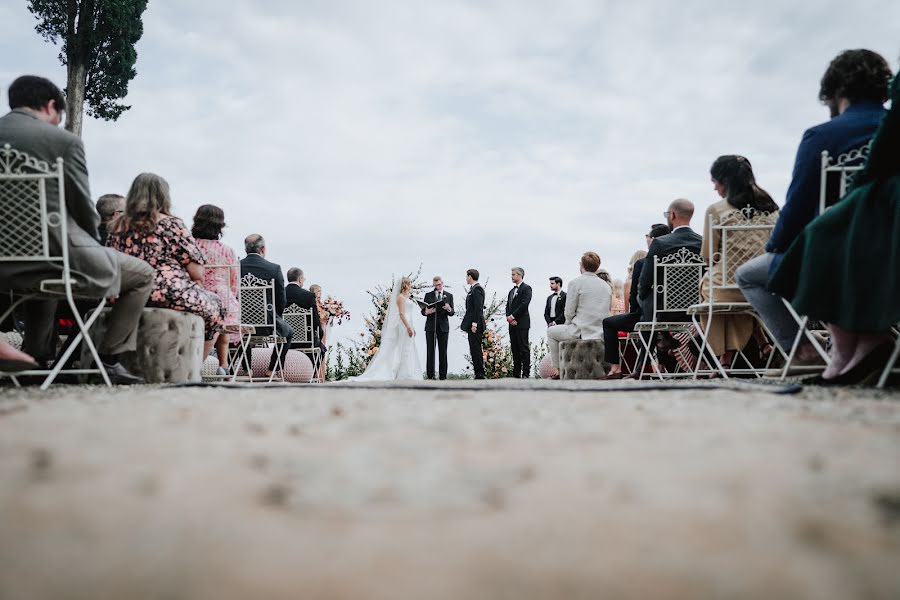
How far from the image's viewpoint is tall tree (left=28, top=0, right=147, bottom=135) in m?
15.7

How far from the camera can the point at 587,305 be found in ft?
30.7

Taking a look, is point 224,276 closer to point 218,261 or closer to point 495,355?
point 218,261

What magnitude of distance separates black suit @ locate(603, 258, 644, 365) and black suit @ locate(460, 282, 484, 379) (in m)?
5.64

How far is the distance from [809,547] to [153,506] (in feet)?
3.01

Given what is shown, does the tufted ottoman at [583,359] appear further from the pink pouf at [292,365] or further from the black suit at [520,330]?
the pink pouf at [292,365]

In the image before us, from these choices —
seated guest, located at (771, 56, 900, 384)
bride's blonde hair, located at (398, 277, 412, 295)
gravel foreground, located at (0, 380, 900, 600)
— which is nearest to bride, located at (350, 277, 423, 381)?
bride's blonde hair, located at (398, 277, 412, 295)

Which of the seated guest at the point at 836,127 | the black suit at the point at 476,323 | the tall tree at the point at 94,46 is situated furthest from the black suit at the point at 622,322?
the tall tree at the point at 94,46

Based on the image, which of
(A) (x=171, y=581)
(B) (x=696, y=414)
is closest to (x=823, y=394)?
(B) (x=696, y=414)

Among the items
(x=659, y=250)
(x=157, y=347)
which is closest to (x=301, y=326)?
(x=157, y=347)

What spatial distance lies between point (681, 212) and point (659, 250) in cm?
61

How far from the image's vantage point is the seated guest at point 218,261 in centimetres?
746

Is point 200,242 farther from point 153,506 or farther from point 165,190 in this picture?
point 153,506

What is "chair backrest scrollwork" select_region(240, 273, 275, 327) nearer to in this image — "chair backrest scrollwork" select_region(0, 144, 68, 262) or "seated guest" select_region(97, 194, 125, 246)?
"seated guest" select_region(97, 194, 125, 246)

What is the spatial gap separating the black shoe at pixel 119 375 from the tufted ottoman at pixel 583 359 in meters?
5.72
